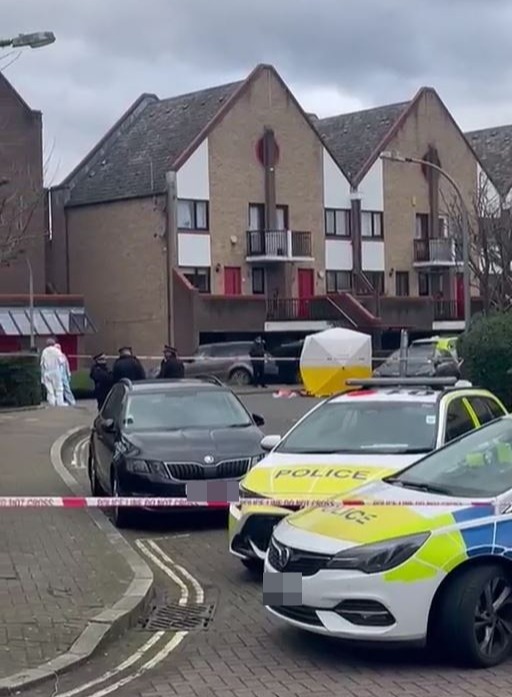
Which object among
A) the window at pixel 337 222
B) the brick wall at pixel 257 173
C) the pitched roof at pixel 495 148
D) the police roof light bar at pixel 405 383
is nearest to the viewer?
the police roof light bar at pixel 405 383

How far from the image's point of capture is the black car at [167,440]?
13.3m

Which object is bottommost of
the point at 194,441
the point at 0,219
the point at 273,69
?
the point at 194,441

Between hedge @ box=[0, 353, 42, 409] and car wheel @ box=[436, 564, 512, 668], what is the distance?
2269 cm

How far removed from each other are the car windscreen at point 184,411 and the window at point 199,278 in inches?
1471

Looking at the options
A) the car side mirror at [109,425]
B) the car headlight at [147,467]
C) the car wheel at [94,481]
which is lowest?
the car wheel at [94,481]

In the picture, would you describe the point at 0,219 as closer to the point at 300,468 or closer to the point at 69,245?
the point at 300,468

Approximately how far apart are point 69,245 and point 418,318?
15.6 m

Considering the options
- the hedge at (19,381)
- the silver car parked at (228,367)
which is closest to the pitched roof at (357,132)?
the silver car parked at (228,367)

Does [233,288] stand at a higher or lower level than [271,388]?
higher

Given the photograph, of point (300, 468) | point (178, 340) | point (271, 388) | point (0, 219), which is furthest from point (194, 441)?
point (178, 340)

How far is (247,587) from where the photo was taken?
1049 cm

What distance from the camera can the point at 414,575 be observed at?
761 cm

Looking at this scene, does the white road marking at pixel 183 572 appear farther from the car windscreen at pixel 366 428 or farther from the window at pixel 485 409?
the window at pixel 485 409

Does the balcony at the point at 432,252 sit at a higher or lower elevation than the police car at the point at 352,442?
higher
